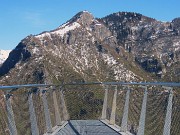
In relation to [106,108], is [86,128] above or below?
below

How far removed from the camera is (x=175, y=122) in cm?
1464

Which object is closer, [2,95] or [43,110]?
[2,95]

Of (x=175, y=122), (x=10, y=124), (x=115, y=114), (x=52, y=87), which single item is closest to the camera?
(x=10, y=124)

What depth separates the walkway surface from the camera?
61.7 ft

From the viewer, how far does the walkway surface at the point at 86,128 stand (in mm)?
18812

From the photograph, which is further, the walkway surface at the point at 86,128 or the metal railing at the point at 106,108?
the walkway surface at the point at 86,128

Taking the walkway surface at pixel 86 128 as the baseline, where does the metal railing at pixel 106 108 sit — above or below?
above

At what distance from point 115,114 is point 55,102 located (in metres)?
3.48

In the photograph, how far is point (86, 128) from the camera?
20.0 m

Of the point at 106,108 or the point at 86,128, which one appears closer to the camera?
the point at 86,128

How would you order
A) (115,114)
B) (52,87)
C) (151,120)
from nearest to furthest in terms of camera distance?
(151,120), (52,87), (115,114)

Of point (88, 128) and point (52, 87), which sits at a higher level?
point (52, 87)

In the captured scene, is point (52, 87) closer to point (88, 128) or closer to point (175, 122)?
point (88, 128)

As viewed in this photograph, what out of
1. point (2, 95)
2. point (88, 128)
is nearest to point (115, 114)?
point (88, 128)
